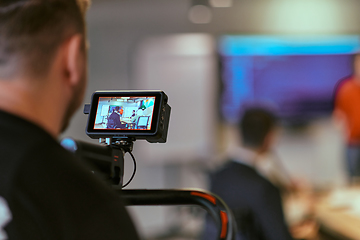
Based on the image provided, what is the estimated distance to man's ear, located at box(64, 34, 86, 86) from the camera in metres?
0.61

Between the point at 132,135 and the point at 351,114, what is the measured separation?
3.47m

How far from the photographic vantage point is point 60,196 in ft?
1.64

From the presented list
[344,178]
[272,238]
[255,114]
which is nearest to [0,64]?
[272,238]

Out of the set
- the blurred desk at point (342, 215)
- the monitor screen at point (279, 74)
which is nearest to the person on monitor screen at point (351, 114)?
the monitor screen at point (279, 74)

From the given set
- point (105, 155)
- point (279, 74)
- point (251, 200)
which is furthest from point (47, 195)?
point (279, 74)

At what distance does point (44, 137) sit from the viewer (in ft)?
1.70

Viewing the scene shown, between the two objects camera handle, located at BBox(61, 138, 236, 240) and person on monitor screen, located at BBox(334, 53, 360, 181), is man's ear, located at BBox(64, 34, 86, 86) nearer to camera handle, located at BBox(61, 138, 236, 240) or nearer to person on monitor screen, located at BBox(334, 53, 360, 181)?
camera handle, located at BBox(61, 138, 236, 240)

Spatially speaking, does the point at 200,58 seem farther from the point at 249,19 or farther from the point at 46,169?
the point at 46,169

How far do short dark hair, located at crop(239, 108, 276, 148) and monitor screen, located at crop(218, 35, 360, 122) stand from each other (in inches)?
65.7

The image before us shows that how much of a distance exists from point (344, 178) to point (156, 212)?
2.02 meters

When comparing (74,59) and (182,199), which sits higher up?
(74,59)

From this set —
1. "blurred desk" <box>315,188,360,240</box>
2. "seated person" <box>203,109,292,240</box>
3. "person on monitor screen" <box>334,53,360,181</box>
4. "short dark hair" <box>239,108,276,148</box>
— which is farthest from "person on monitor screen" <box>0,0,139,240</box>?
"person on monitor screen" <box>334,53,360,181</box>

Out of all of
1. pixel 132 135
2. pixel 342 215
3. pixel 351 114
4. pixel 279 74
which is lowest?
pixel 342 215

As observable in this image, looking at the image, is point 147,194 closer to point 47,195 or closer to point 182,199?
point 182,199
